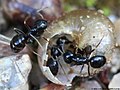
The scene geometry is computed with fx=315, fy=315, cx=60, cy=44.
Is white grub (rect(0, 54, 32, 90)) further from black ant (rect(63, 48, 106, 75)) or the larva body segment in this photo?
black ant (rect(63, 48, 106, 75))

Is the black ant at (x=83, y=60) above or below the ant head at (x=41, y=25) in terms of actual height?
below

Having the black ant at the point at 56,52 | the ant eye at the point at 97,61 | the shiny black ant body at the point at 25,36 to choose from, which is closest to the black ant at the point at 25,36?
the shiny black ant body at the point at 25,36

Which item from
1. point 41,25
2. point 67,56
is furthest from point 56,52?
point 41,25

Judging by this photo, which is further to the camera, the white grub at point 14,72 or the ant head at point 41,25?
the ant head at point 41,25

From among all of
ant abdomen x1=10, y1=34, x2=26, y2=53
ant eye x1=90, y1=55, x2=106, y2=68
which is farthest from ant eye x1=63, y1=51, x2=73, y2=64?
ant abdomen x1=10, y1=34, x2=26, y2=53

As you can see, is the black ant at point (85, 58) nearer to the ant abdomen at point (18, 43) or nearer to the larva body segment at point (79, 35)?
the larva body segment at point (79, 35)

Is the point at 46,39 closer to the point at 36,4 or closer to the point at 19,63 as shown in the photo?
the point at 19,63
